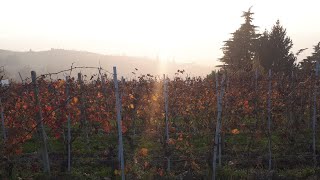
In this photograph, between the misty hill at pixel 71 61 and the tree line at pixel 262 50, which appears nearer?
the tree line at pixel 262 50

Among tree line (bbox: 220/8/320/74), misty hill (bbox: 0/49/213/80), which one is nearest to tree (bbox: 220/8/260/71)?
tree line (bbox: 220/8/320/74)

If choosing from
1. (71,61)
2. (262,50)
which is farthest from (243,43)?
→ (71,61)

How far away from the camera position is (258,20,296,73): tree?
28.0 metres

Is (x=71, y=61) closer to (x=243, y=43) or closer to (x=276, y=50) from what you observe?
(x=243, y=43)

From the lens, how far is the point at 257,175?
8680mm

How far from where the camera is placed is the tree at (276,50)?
28.0 m

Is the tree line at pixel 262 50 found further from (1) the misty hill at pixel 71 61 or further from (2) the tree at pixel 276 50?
(1) the misty hill at pixel 71 61

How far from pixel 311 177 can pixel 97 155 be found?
6.31 meters

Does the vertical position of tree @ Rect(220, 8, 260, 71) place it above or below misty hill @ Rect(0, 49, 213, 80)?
above

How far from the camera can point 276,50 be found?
2825 cm

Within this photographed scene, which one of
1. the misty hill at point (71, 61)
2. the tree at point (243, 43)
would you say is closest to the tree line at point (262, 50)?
the tree at point (243, 43)

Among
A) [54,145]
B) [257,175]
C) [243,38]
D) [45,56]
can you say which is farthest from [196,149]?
[45,56]

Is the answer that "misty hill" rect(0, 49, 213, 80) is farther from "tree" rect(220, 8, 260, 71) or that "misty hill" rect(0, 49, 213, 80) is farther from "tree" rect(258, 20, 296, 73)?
"tree" rect(258, 20, 296, 73)

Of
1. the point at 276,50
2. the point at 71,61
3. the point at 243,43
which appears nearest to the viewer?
the point at 276,50
